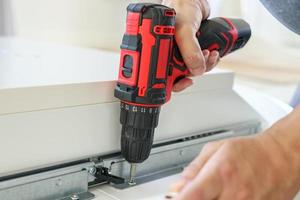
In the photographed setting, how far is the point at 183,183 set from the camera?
374 millimetres

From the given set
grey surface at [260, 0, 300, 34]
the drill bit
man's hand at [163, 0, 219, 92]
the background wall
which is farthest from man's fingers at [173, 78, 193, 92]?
the background wall

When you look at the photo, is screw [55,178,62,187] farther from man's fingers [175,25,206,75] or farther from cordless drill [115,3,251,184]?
man's fingers [175,25,206,75]

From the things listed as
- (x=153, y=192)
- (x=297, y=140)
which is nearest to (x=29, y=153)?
(x=153, y=192)

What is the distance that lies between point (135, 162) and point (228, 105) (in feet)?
0.78

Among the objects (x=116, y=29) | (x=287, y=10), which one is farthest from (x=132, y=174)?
(x=116, y=29)

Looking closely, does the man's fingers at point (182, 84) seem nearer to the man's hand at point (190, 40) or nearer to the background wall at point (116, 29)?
the man's hand at point (190, 40)

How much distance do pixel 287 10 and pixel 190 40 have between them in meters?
0.24

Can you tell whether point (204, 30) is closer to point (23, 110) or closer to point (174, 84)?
point (174, 84)

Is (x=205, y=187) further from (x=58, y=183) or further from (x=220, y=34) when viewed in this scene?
(x=220, y=34)

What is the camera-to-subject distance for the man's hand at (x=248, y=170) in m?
0.35

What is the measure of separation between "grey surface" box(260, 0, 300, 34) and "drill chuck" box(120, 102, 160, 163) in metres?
0.30

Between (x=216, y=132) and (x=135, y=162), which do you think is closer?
(x=135, y=162)

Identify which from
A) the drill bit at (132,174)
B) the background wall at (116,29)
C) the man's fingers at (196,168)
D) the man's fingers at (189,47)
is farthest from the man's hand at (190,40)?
the background wall at (116,29)

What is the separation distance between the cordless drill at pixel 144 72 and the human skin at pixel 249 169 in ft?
0.62
